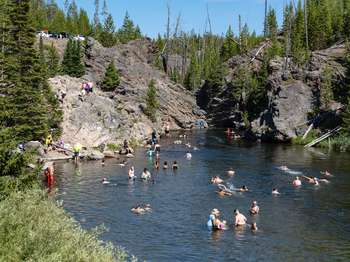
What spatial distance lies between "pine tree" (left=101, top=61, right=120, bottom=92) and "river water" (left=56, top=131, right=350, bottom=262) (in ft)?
113

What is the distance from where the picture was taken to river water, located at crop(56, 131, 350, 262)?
112ft

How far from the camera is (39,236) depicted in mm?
18812

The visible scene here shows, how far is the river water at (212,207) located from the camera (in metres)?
34.1

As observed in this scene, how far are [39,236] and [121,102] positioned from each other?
73847 mm

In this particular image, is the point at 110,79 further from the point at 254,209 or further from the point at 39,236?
the point at 39,236

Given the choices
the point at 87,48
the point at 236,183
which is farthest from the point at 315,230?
the point at 87,48

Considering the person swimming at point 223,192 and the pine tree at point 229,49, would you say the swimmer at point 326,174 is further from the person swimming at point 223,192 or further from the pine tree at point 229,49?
the pine tree at point 229,49

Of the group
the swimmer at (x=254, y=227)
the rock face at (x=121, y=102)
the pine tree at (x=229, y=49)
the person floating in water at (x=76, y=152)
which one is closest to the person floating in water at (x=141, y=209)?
the swimmer at (x=254, y=227)

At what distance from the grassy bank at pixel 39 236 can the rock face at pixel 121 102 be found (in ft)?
157

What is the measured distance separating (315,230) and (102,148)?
124 ft

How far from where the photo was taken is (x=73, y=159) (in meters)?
64.9

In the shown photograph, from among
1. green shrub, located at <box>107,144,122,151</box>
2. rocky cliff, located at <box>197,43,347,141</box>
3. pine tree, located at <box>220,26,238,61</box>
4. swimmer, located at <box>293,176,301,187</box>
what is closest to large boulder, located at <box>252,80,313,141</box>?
rocky cliff, located at <box>197,43,347,141</box>

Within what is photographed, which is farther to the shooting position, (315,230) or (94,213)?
(94,213)

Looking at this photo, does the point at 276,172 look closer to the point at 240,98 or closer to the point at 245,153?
the point at 245,153
